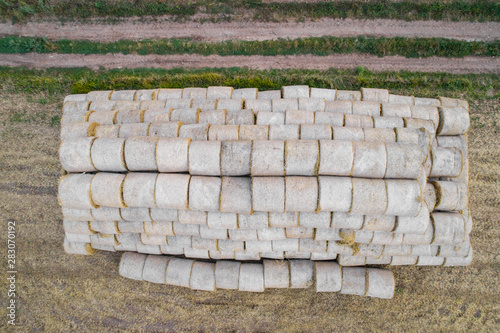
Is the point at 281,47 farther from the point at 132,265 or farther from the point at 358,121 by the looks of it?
the point at 132,265

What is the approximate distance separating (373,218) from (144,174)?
21.9 ft

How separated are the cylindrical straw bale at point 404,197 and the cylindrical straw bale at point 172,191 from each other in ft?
18.1

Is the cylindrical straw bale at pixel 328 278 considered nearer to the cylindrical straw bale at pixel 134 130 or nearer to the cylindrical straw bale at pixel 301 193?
the cylindrical straw bale at pixel 301 193

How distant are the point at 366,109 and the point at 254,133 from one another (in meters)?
3.93

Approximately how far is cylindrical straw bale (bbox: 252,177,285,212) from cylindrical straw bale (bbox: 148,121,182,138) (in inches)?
114

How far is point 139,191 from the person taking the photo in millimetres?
8008

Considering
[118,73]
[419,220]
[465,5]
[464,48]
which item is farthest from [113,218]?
[465,5]

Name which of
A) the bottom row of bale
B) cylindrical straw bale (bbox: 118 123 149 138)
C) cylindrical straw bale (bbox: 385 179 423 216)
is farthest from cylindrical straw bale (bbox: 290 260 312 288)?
cylindrical straw bale (bbox: 118 123 149 138)

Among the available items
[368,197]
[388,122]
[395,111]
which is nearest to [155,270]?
[368,197]

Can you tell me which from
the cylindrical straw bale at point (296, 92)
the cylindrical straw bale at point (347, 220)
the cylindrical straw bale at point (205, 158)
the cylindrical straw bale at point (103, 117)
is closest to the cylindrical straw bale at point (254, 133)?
the cylindrical straw bale at point (205, 158)

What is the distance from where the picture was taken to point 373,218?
7953mm

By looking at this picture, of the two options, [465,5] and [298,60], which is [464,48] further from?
[298,60]

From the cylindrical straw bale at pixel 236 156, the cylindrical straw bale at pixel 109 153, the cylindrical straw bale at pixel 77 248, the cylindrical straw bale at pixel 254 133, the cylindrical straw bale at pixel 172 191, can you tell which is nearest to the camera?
the cylindrical straw bale at pixel 236 156

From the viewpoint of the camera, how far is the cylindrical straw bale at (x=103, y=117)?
942 centimetres
